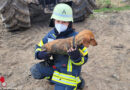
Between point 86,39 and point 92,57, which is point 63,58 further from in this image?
point 92,57

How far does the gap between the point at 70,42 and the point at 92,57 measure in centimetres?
131

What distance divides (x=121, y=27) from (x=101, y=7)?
8.30ft

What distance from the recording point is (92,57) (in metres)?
2.96

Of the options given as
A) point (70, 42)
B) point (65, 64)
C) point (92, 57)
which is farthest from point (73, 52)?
point (92, 57)

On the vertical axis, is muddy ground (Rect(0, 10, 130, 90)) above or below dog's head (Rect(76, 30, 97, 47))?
below

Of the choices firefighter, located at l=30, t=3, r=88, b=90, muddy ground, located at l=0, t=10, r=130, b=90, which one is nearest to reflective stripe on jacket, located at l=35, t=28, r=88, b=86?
firefighter, located at l=30, t=3, r=88, b=90

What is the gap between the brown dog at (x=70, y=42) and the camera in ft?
5.40

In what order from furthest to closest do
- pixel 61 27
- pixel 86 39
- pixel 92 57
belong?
pixel 92 57 → pixel 61 27 → pixel 86 39

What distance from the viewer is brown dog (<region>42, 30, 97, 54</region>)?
64.7 inches

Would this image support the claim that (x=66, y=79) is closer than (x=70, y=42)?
No

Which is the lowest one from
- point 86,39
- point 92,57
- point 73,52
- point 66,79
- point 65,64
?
point 92,57

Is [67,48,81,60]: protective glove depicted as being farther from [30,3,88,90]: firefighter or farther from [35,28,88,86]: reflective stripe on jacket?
[35,28,88,86]: reflective stripe on jacket

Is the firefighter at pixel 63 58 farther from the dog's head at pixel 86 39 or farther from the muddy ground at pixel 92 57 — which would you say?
the muddy ground at pixel 92 57

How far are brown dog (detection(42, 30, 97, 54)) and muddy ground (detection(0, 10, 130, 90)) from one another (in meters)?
0.63
